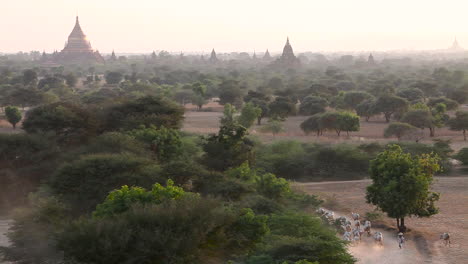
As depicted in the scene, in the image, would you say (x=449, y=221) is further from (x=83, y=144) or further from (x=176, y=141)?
(x=83, y=144)

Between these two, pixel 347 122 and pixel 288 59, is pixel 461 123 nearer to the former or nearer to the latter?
pixel 347 122

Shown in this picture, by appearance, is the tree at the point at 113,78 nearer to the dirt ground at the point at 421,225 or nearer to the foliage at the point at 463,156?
the foliage at the point at 463,156

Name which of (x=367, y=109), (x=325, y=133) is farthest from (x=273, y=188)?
(x=367, y=109)

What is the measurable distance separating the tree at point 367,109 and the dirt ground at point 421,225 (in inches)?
991

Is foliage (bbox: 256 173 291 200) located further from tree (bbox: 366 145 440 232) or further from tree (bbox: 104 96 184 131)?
tree (bbox: 104 96 184 131)

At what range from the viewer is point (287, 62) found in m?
157

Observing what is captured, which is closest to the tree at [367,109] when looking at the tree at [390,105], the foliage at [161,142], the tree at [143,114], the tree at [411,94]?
the tree at [390,105]

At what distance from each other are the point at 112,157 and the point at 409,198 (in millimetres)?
11272

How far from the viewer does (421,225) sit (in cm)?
2402

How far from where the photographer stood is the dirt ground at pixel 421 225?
2012 centimetres

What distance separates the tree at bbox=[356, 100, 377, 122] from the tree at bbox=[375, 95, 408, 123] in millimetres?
510

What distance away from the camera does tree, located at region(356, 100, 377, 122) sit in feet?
193

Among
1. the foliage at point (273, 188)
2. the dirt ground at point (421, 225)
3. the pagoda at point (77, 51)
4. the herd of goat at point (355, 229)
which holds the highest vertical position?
the pagoda at point (77, 51)

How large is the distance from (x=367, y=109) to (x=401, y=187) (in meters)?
38.8
